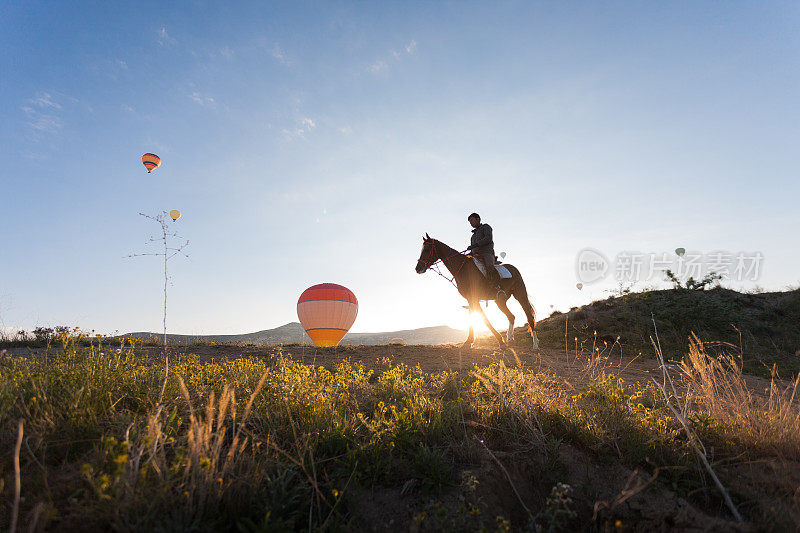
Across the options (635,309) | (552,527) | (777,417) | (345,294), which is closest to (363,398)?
(552,527)

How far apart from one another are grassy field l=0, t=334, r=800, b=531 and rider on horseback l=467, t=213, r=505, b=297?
7.06 metres

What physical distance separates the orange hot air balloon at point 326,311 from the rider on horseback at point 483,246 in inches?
419

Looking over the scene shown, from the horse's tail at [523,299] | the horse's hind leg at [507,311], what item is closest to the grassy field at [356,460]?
the horse's hind leg at [507,311]

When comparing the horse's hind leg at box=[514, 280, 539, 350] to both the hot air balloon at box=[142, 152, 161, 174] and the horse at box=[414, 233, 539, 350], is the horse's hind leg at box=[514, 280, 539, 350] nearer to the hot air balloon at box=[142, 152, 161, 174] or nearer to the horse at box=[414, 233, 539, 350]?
the horse at box=[414, 233, 539, 350]

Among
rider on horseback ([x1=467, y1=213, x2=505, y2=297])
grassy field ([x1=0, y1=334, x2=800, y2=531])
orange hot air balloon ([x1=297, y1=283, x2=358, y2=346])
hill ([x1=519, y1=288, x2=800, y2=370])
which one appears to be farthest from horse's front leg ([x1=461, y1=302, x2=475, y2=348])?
orange hot air balloon ([x1=297, y1=283, x2=358, y2=346])

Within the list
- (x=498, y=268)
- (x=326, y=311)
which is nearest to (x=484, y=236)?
(x=498, y=268)

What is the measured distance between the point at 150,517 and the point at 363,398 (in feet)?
9.33

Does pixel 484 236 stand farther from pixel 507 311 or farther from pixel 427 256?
pixel 507 311

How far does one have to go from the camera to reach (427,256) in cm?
1164

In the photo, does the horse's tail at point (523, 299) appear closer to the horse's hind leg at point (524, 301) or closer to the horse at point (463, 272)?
the horse's hind leg at point (524, 301)

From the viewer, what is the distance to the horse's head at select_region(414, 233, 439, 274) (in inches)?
458

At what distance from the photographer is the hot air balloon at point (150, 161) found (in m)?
14.5

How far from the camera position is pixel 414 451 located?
3236 mm

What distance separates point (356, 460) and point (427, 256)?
8978 mm
